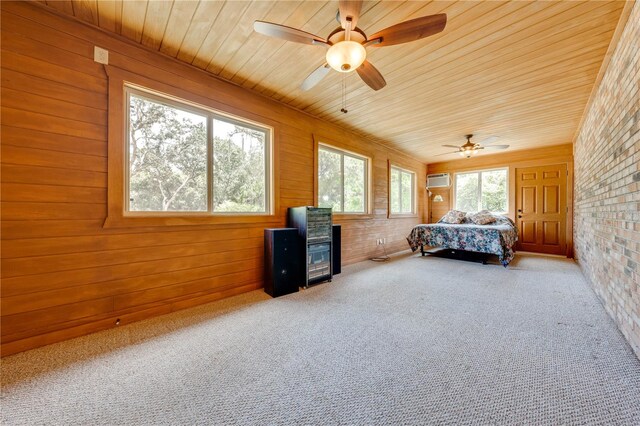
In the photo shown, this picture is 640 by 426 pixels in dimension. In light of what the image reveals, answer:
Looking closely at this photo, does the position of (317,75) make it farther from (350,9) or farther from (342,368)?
(342,368)

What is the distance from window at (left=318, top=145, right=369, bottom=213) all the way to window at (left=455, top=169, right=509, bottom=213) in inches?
133

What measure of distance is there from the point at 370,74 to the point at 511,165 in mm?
5686

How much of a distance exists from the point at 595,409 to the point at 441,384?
723 millimetres

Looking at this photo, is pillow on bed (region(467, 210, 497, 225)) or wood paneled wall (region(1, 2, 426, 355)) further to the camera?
pillow on bed (region(467, 210, 497, 225))

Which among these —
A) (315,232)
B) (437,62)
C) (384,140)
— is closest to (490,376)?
(315,232)

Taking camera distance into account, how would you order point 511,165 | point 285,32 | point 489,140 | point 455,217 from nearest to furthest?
point 285,32
point 489,140
point 455,217
point 511,165

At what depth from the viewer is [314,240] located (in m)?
3.34

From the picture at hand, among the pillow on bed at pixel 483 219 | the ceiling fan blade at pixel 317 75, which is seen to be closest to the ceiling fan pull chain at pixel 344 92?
the ceiling fan blade at pixel 317 75

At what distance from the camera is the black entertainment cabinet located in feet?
10.7

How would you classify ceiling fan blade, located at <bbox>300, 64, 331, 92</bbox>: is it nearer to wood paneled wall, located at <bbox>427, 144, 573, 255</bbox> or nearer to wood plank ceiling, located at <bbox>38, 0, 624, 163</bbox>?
wood plank ceiling, located at <bbox>38, 0, 624, 163</bbox>

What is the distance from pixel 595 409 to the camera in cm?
125

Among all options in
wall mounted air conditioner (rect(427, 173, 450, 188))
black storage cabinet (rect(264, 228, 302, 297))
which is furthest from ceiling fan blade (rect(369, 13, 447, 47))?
wall mounted air conditioner (rect(427, 173, 450, 188))

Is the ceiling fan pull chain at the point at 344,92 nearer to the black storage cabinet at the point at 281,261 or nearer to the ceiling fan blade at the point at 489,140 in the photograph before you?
the black storage cabinet at the point at 281,261

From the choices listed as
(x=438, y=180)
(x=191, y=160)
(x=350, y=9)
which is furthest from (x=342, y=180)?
(x=438, y=180)
